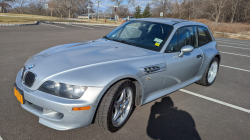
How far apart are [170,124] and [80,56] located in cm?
175

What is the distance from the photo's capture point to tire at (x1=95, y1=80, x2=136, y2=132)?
2242 mm

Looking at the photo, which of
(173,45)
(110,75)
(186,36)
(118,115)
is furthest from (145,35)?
(118,115)

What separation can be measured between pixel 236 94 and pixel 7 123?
4659 millimetres

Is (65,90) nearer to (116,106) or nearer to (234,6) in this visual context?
(116,106)

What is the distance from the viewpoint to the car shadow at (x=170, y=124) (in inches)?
101

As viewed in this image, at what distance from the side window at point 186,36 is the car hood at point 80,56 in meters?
0.84

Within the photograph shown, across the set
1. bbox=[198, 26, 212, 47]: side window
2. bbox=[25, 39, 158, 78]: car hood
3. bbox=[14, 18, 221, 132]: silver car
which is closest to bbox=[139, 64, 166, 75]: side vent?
bbox=[14, 18, 221, 132]: silver car

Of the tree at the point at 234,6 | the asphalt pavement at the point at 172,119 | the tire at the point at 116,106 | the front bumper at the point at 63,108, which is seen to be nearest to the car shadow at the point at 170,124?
the asphalt pavement at the point at 172,119

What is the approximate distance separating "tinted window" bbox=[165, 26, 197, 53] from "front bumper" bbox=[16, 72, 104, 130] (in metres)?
1.69

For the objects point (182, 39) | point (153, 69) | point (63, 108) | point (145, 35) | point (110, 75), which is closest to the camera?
point (63, 108)

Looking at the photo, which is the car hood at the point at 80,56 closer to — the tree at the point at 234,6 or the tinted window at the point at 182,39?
the tinted window at the point at 182,39

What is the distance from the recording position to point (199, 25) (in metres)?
4.28

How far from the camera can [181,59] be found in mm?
3334

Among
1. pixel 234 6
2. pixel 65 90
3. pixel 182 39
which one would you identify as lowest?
pixel 65 90
